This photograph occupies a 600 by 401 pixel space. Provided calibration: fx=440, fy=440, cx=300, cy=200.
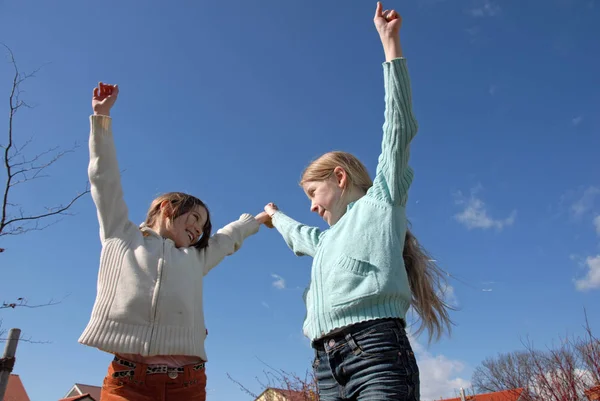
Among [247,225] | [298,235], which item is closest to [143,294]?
[298,235]

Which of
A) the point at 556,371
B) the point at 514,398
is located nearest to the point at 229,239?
the point at 556,371

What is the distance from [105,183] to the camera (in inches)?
95.0

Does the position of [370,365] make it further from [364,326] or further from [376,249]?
[376,249]

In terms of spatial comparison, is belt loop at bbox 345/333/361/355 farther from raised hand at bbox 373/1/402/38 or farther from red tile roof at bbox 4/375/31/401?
red tile roof at bbox 4/375/31/401

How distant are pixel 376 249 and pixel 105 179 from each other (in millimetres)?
1534

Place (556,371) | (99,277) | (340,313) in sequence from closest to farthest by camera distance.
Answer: (340,313) < (99,277) < (556,371)

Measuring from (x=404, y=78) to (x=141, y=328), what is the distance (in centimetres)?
176

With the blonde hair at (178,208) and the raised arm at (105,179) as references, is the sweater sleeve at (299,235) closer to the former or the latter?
the blonde hair at (178,208)

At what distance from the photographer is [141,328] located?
219cm

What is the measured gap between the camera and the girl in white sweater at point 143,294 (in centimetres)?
214

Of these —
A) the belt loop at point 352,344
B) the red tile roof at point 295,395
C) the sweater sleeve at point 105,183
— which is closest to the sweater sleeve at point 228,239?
the sweater sleeve at point 105,183

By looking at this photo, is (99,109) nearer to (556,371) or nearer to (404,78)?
(404,78)

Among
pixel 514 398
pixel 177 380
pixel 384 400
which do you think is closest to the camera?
pixel 384 400

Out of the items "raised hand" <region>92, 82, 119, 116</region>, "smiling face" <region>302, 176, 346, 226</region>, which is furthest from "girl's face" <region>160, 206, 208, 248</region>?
"smiling face" <region>302, 176, 346, 226</region>
